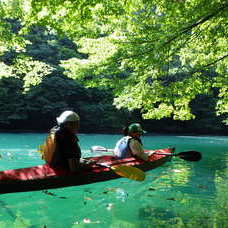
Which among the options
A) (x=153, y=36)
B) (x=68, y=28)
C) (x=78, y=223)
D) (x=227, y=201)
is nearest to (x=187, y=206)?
(x=227, y=201)

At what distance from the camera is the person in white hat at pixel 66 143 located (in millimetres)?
4586

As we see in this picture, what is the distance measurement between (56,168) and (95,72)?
3.52 meters

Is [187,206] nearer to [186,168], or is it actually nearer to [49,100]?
[186,168]

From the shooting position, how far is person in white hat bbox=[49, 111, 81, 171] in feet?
15.0

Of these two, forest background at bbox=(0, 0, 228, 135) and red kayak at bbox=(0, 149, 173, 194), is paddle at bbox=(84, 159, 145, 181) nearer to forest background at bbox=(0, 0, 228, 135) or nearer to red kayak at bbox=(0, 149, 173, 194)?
red kayak at bbox=(0, 149, 173, 194)

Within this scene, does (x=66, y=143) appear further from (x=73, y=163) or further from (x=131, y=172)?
(x=131, y=172)

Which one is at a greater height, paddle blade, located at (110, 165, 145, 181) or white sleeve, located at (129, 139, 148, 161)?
white sleeve, located at (129, 139, 148, 161)

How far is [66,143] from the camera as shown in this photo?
4637 mm

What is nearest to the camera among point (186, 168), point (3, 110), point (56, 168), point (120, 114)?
point (56, 168)

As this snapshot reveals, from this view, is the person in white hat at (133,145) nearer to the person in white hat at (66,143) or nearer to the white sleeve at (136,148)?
the white sleeve at (136,148)

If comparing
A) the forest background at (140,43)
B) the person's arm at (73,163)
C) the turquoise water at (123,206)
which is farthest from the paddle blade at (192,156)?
the person's arm at (73,163)

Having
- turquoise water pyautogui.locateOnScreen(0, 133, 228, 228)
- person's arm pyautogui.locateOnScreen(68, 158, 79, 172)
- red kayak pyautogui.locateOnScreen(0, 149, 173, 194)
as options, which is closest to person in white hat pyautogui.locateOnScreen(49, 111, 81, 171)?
person's arm pyautogui.locateOnScreen(68, 158, 79, 172)

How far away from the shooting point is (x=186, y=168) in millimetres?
9156

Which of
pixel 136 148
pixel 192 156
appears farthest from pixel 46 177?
pixel 192 156
